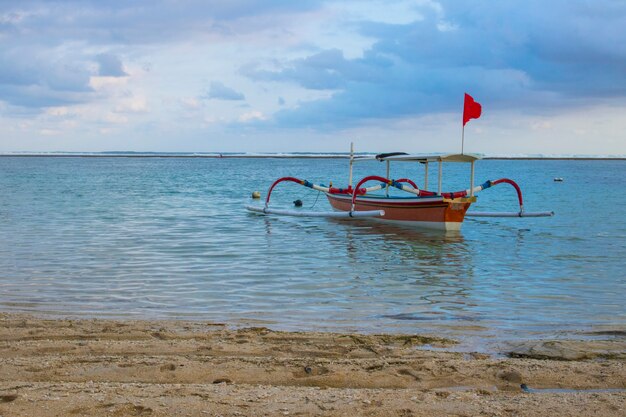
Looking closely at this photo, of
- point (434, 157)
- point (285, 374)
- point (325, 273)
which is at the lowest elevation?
point (325, 273)

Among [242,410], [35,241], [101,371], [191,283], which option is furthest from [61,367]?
[35,241]

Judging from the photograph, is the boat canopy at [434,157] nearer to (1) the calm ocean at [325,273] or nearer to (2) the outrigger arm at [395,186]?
(2) the outrigger arm at [395,186]

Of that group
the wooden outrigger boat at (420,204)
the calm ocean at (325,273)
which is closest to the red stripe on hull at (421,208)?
the wooden outrigger boat at (420,204)

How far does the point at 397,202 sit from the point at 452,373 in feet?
50.5

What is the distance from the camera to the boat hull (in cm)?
1942

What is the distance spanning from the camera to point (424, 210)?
1997 centimetres

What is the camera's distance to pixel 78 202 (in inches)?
1249

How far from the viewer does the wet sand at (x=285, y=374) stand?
14.6ft

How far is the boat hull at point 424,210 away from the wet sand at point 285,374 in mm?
12436

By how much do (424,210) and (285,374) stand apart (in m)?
15.1

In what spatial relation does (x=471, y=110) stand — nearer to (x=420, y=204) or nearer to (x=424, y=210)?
(x=420, y=204)

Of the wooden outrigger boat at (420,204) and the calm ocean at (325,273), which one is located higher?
the wooden outrigger boat at (420,204)

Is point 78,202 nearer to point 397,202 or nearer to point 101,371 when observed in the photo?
point 397,202

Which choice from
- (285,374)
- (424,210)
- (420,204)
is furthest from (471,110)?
(285,374)
